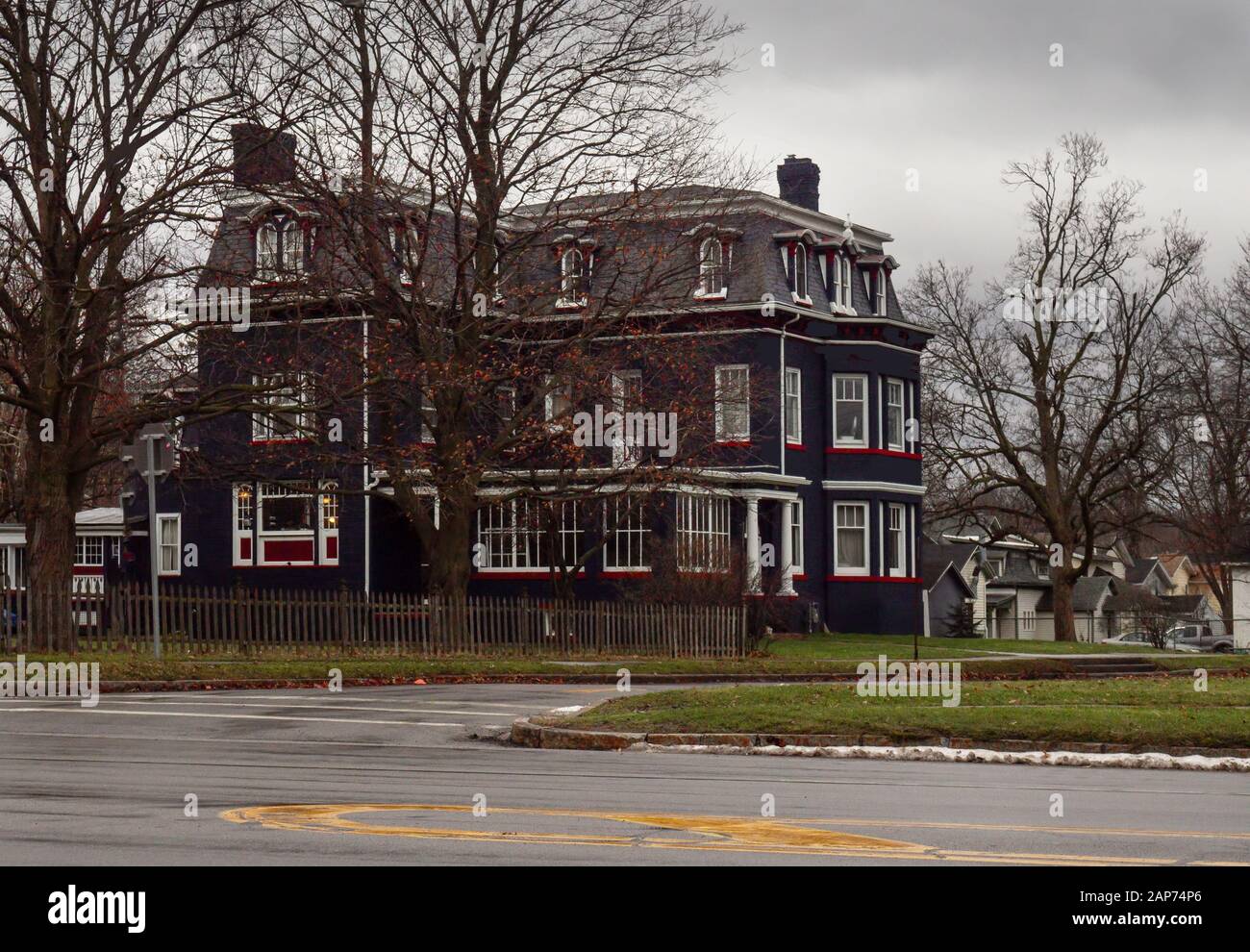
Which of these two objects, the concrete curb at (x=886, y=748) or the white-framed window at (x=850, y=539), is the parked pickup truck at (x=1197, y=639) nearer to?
the white-framed window at (x=850, y=539)

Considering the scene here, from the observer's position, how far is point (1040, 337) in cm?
5938

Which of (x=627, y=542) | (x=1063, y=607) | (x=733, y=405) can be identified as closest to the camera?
(x=733, y=405)

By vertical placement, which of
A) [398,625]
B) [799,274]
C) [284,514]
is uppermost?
[799,274]

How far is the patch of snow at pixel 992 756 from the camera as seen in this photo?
56.5 feet

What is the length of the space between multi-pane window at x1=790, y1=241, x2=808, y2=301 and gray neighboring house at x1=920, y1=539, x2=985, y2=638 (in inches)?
572

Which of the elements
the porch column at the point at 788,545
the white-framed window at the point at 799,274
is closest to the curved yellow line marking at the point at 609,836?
the porch column at the point at 788,545

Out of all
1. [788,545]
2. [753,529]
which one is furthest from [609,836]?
[788,545]

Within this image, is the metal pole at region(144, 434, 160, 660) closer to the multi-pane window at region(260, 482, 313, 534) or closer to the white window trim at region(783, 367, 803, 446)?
the multi-pane window at region(260, 482, 313, 534)

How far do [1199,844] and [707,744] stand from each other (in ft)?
30.1

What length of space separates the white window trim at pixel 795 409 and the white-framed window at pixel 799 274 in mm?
2181

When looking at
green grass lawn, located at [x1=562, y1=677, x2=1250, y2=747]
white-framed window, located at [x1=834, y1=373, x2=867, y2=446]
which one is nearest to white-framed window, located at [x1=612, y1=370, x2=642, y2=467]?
white-framed window, located at [x1=834, y1=373, x2=867, y2=446]

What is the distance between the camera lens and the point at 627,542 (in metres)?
49.3

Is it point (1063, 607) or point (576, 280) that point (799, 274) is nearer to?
point (576, 280)

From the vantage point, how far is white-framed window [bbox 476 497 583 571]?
48219 millimetres
